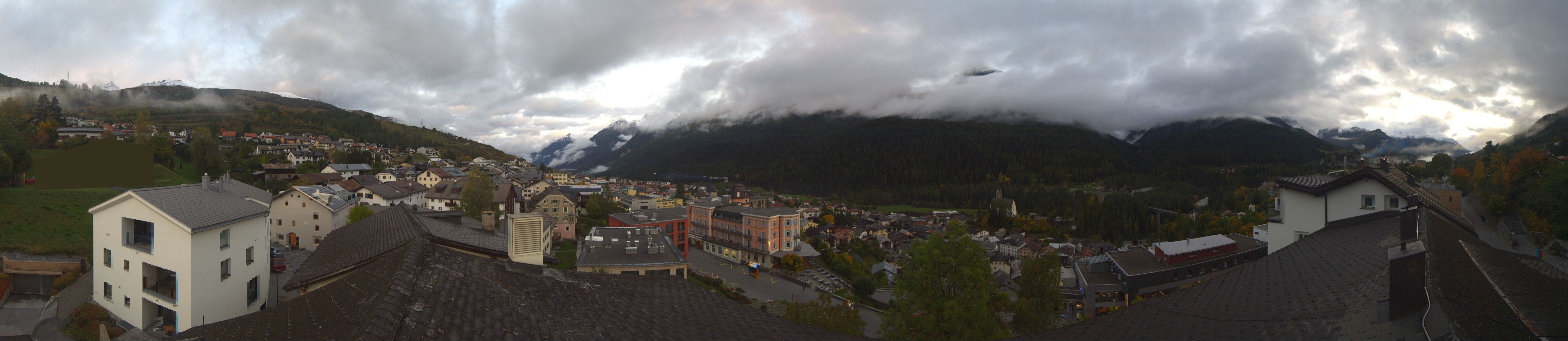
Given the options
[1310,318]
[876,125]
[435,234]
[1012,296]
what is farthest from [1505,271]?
[876,125]

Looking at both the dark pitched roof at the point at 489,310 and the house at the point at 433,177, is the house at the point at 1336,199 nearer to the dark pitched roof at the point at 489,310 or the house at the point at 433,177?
the dark pitched roof at the point at 489,310

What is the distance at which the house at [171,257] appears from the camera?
42.4 ft

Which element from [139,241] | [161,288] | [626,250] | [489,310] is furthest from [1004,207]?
[489,310]

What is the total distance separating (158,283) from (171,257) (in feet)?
3.98

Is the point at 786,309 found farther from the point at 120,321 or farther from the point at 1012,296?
the point at 1012,296

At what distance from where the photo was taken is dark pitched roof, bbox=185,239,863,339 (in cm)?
393

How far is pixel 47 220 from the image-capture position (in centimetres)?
2428

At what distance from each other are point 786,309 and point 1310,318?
1773cm

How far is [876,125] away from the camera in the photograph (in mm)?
196750

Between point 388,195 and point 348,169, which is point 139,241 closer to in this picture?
point 388,195

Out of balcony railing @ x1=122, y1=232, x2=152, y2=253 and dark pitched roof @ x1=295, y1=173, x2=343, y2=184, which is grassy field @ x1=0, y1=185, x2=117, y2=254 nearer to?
balcony railing @ x1=122, y1=232, x2=152, y2=253

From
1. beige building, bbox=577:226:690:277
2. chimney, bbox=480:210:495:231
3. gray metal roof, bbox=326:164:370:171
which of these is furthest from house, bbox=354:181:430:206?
beige building, bbox=577:226:690:277

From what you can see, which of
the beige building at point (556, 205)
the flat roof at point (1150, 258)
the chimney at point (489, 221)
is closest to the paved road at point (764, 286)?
the beige building at point (556, 205)

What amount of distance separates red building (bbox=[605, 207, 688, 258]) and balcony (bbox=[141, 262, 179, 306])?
2804cm
